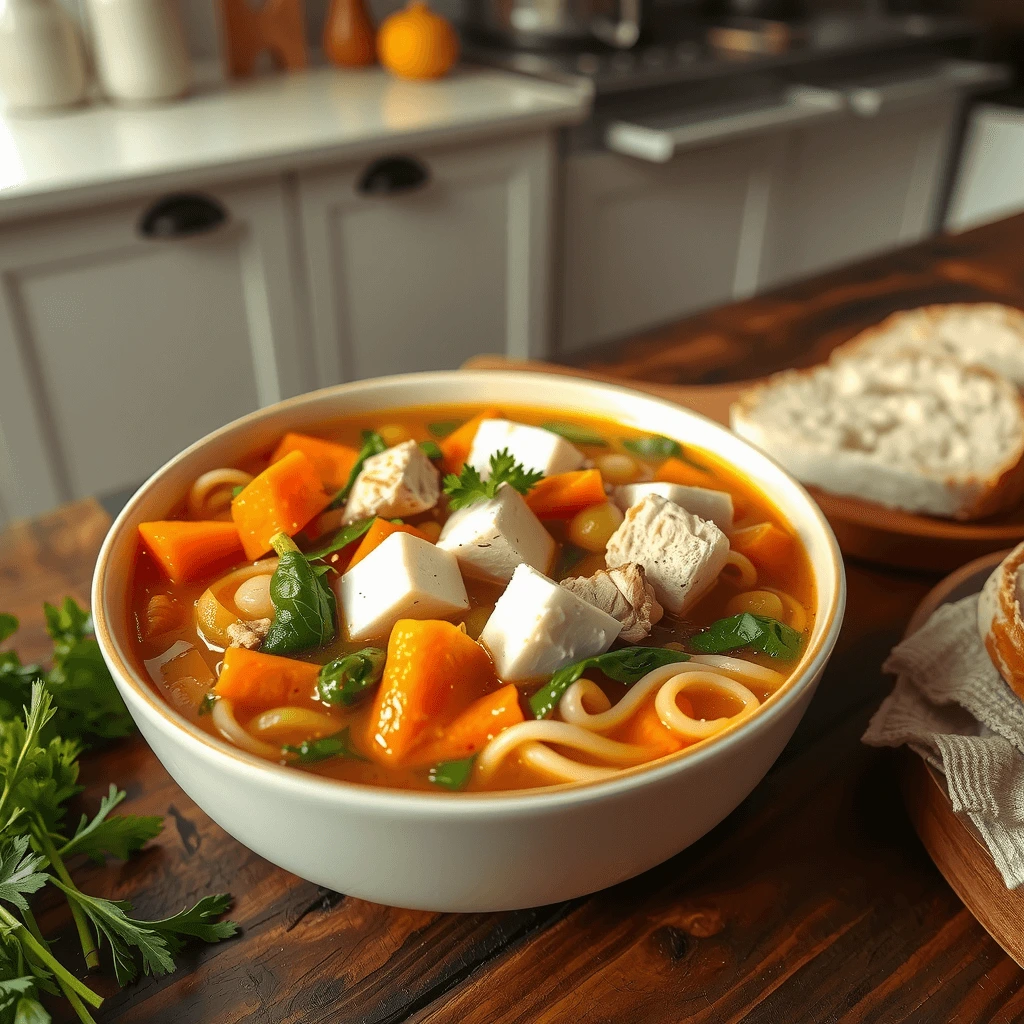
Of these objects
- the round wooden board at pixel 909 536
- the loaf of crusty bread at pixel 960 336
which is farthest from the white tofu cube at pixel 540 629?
the loaf of crusty bread at pixel 960 336

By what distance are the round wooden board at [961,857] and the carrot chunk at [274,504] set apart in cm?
83

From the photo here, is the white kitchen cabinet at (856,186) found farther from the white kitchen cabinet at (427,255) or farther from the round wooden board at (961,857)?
the round wooden board at (961,857)

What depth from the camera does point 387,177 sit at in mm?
3617

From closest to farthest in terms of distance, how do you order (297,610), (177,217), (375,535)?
(297,610), (375,535), (177,217)

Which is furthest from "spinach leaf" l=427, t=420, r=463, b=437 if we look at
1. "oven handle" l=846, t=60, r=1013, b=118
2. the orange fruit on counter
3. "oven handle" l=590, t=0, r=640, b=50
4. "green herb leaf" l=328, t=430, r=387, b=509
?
"oven handle" l=846, t=60, r=1013, b=118

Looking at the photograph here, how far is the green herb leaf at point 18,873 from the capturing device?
99 cm

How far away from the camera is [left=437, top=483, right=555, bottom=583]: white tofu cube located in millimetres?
1251

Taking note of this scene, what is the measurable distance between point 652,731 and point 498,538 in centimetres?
31

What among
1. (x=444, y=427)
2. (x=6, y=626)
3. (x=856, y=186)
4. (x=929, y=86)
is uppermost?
(x=444, y=427)

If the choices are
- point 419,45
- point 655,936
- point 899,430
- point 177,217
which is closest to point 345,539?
point 655,936

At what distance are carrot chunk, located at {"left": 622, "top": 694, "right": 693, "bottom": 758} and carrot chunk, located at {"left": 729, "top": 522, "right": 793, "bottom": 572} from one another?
28cm

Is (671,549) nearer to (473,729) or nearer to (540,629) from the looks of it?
(540,629)

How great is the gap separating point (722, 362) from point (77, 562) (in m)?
1.47

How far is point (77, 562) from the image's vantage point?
1.66m
